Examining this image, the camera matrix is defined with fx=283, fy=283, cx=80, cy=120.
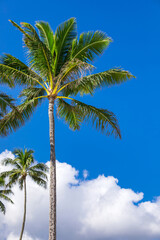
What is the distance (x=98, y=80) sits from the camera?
13156mm

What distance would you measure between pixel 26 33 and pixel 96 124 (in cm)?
541

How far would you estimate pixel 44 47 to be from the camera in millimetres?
13359

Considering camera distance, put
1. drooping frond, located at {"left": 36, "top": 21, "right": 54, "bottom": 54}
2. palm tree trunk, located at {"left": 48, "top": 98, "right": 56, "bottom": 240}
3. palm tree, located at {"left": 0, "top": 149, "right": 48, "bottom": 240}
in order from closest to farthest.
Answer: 1. palm tree trunk, located at {"left": 48, "top": 98, "right": 56, "bottom": 240}
2. drooping frond, located at {"left": 36, "top": 21, "right": 54, "bottom": 54}
3. palm tree, located at {"left": 0, "top": 149, "right": 48, "bottom": 240}

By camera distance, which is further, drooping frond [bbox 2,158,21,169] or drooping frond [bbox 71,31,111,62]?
drooping frond [bbox 2,158,21,169]

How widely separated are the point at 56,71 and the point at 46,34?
2.02m

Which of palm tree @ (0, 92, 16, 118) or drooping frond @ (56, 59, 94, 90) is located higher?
drooping frond @ (56, 59, 94, 90)

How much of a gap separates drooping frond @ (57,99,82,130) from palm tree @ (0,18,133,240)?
0.20m

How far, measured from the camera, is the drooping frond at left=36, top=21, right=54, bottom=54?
45.5ft

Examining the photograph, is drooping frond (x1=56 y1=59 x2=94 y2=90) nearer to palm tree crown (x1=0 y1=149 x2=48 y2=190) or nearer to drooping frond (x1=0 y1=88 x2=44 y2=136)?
drooping frond (x1=0 y1=88 x2=44 y2=136)

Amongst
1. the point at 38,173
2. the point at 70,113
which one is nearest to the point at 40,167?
the point at 38,173

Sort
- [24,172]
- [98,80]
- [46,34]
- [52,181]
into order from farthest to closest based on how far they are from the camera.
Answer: [24,172] → [46,34] → [98,80] → [52,181]

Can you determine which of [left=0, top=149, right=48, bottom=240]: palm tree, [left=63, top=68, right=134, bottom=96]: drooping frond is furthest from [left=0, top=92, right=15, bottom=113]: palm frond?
[left=0, top=149, right=48, bottom=240]: palm tree

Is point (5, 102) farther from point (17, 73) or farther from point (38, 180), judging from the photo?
point (38, 180)

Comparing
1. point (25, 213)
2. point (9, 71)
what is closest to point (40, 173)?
point (25, 213)
